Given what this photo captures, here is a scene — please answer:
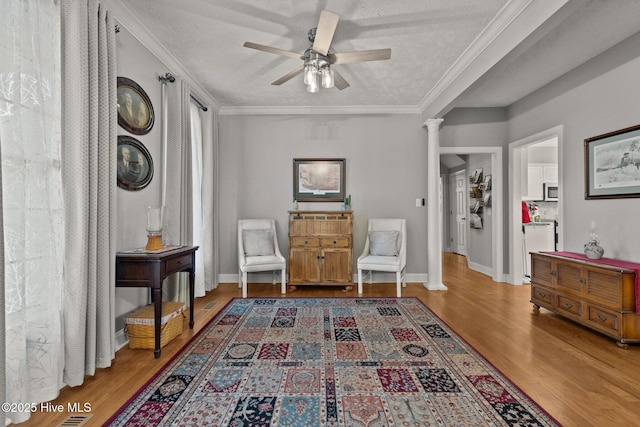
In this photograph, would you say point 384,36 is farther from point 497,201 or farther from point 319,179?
→ point 497,201

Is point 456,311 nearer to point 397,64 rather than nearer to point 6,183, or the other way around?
point 397,64

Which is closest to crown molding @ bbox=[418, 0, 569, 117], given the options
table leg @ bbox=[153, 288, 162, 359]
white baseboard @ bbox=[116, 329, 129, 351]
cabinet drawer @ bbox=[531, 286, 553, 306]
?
cabinet drawer @ bbox=[531, 286, 553, 306]

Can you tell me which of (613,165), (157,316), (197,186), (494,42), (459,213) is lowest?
(157,316)

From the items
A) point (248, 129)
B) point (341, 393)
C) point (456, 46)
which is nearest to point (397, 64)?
point (456, 46)

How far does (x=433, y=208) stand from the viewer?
4.50 metres

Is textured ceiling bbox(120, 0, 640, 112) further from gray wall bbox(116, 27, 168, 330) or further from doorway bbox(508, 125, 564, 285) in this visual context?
doorway bbox(508, 125, 564, 285)

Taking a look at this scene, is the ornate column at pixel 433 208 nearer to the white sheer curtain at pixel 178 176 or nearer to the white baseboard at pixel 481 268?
the white baseboard at pixel 481 268

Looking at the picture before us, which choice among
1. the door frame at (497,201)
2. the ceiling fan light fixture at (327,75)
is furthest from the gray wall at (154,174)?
the door frame at (497,201)

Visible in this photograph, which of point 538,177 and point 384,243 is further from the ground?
point 538,177

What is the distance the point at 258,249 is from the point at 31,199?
9.11 ft

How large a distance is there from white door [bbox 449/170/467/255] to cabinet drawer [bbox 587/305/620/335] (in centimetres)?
459

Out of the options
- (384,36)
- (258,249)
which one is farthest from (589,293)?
(258,249)

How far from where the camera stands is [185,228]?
134 inches

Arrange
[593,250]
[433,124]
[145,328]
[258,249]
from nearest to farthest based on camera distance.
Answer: [145,328] → [593,250] → [258,249] → [433,124]
